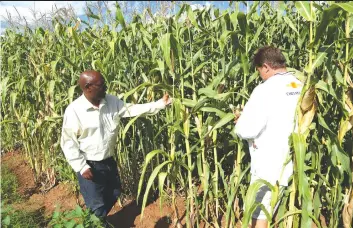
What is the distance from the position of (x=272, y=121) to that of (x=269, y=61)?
1.29ft

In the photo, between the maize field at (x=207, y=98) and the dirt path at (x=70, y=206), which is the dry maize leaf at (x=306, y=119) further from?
the dirt path at (x=70, y=206)

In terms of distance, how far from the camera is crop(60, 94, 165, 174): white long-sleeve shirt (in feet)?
9.55

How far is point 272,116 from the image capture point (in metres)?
2.27

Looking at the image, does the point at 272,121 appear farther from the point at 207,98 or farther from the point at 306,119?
the point at 207,98

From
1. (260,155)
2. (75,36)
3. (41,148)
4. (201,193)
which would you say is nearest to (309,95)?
(260,155)

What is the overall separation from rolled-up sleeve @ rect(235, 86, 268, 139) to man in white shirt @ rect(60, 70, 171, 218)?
76 cm

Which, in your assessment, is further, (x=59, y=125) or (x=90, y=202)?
(x=59, y=125)

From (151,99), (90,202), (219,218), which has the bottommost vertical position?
(219,218)

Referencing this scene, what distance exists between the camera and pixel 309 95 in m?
1.87

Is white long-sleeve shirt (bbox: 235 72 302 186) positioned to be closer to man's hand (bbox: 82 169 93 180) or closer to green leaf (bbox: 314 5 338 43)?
green leaf (bbox: 314 5 338 43)

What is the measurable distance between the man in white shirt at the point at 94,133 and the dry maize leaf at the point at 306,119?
1205 millimetres

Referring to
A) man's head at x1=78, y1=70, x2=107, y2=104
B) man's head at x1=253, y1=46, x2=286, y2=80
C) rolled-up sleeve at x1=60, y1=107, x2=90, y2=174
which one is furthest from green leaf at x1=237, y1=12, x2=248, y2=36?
rolled-up sleeve at x1=60, y1=107, x2=90, y2=174

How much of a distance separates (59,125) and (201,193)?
1774mm

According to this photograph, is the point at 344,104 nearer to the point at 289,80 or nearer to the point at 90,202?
the point at 289,80
